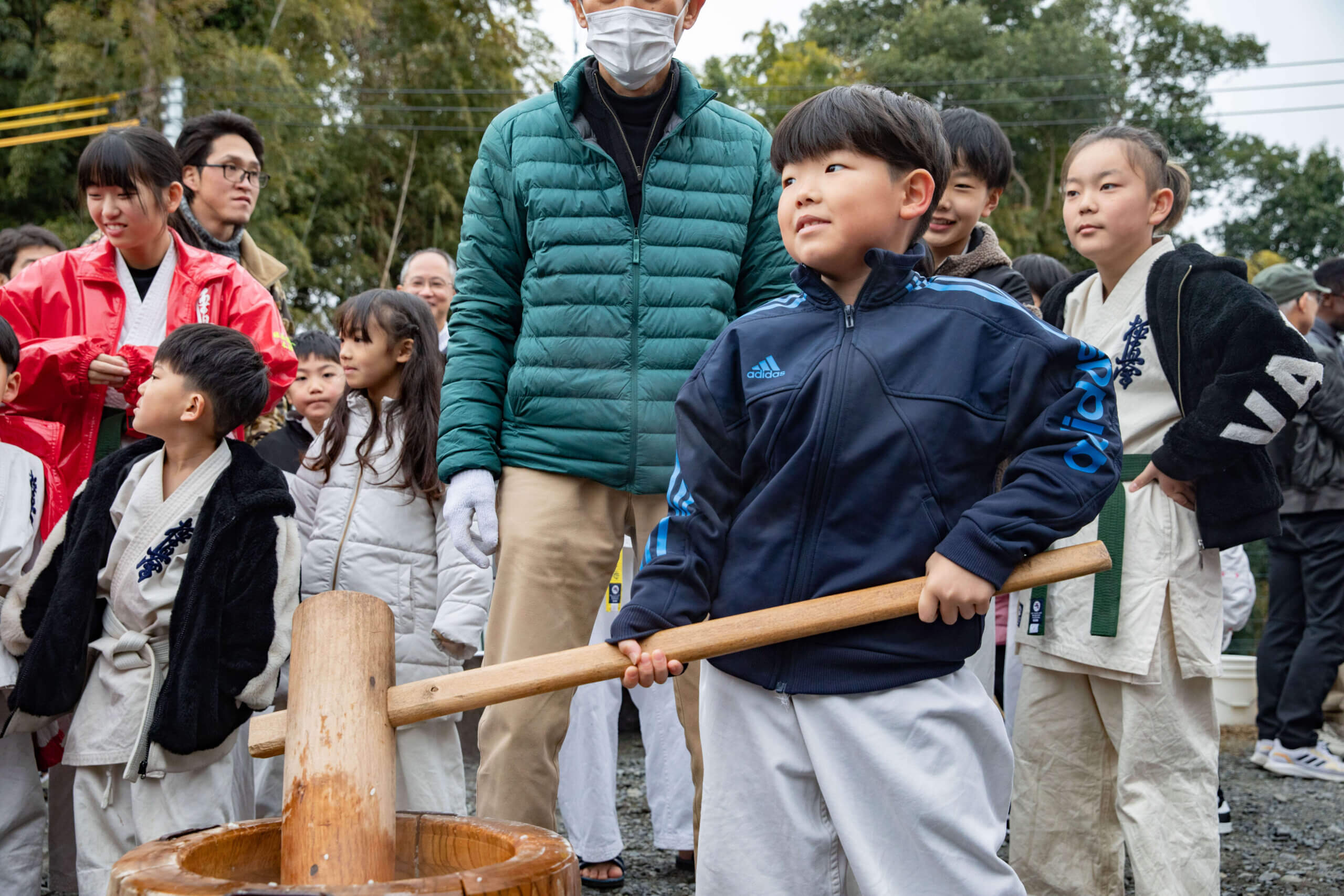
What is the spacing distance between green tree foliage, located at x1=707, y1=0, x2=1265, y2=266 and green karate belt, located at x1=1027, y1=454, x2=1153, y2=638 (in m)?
22.4

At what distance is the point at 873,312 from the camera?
7.95ft

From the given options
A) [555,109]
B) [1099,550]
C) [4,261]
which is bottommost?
[1099,550]

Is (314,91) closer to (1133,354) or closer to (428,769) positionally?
(428,769)

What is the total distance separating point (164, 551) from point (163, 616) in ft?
0.58

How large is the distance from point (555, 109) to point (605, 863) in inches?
102

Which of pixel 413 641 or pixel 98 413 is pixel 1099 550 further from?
pixel 98 413

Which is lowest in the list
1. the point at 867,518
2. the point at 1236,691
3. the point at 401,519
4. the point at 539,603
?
the point at 1236,691

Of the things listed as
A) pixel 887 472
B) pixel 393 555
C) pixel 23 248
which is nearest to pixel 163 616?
pixel 393 555

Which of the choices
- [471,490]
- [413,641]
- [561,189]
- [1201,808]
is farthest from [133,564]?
[1201,808]

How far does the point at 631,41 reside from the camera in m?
3.13

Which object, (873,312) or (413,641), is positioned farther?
(413,641)

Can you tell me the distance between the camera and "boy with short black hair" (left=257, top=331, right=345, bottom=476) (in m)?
5.36

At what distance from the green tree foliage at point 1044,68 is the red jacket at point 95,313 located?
21619 millimetres

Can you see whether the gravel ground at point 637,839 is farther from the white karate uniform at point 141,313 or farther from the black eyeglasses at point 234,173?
the black eyeglasses at point 234,173
